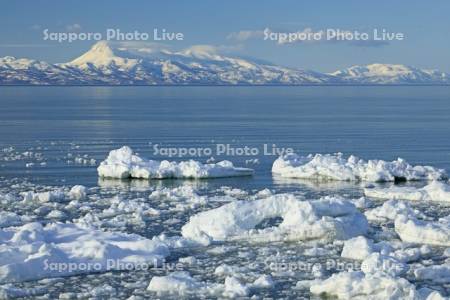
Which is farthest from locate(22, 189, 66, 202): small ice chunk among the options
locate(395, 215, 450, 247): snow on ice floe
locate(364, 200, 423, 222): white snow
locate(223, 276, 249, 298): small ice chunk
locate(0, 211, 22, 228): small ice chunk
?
locate(223, 276, 249, 298): small ice chunk

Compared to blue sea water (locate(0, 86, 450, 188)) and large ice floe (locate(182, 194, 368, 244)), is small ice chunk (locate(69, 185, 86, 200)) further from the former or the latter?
large ice floe (locate(182, 194, 368, 244))

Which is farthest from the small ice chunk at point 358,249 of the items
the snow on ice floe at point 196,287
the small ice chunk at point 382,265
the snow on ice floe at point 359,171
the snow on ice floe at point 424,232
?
the snow on ice floe at point 359,171

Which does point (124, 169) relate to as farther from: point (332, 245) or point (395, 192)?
point (332, 245)

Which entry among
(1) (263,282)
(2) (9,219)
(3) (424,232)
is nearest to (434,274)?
(3) (424,232)

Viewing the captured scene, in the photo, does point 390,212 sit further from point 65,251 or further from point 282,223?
point 65,251

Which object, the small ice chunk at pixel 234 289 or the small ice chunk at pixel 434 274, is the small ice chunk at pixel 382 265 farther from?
the small ice chunk at pixel 234 289

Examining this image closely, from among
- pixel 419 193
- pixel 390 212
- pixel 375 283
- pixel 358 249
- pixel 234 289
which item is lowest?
pixel 234 289

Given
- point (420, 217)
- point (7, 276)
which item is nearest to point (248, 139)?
point (420, 217)
